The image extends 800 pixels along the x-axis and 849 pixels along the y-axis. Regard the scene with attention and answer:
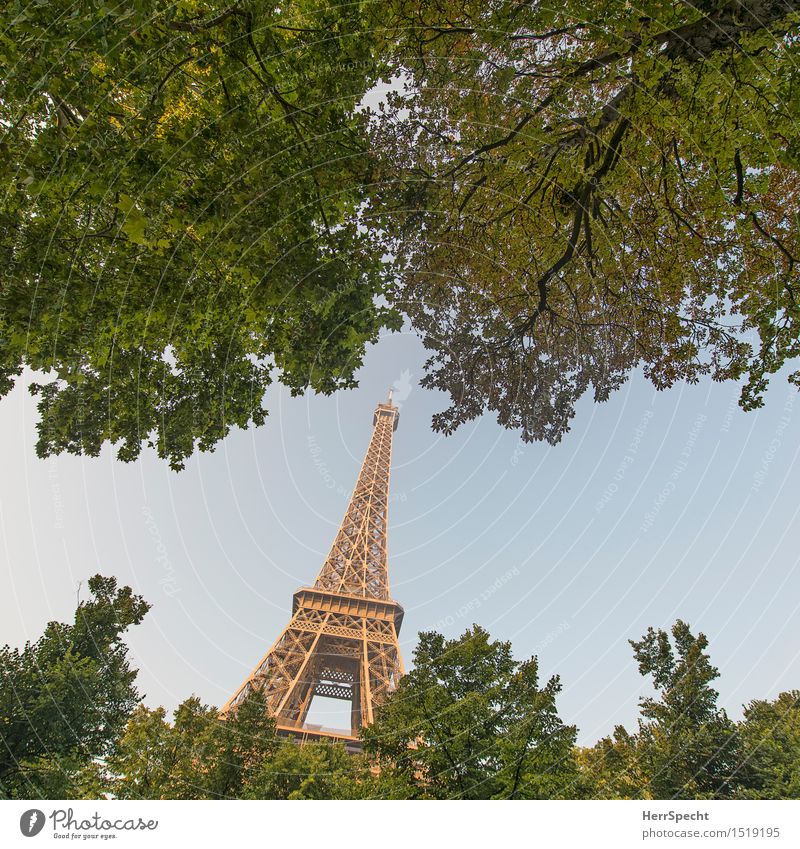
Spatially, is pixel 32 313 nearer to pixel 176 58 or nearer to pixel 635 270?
pixel 176 58

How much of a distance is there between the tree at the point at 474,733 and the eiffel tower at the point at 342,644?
308 inches

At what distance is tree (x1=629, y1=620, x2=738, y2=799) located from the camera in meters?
8.84

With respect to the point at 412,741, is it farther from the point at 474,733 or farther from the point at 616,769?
the point at 616,769

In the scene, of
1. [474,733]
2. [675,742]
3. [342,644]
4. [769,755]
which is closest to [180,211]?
[474,733]

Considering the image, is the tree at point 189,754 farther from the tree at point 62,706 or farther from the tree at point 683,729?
the tree at point 683,729

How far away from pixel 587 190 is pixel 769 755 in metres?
10.9

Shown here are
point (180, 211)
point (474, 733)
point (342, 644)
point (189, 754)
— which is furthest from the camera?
point (342, 644)

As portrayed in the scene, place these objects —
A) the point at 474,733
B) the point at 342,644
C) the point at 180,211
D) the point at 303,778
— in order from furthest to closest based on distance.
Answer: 1. the point at 342,644
2. the point at 303,778
3. the point at 474,733
4. the point at 180,211

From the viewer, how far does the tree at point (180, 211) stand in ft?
13.6

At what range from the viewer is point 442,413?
677cm

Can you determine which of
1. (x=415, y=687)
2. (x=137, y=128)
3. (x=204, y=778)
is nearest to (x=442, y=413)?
(x=137, y=128)

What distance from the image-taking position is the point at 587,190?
5906mm

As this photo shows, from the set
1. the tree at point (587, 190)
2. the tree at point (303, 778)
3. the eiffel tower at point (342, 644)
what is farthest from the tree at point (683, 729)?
the eiffel tower at point (342, 644)
